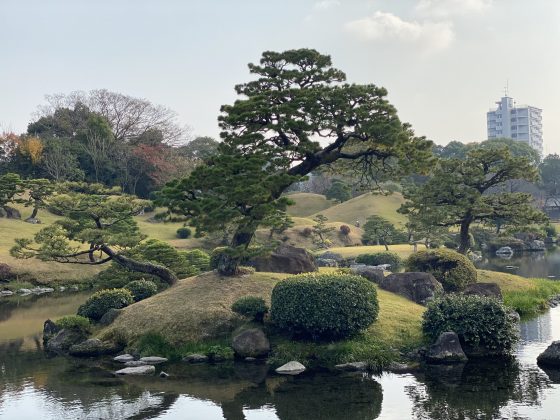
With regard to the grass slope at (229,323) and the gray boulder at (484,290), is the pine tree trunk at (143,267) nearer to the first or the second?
the grass slope at (229,323)

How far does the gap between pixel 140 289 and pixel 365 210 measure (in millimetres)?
63252

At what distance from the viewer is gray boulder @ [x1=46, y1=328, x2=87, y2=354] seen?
24.1 metres

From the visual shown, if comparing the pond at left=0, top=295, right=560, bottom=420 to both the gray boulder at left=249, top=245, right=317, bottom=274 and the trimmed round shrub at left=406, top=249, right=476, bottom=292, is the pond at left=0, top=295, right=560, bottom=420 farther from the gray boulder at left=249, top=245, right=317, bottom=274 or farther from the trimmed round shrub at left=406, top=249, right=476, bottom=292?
the gray boulder at left=249, top=245, right=317, bottom=274

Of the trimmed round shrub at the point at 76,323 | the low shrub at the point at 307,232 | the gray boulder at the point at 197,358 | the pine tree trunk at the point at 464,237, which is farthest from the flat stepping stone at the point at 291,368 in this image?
the low shrub at the point at 307,232

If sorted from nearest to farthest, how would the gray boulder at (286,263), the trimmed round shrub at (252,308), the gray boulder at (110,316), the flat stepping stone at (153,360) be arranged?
the flat stepping stone at (153,360)
the trimmed round shrub at (252,308)
the gray boulder at (110,316)
the gray boulder at (286,263)

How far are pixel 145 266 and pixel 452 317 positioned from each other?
14869mm

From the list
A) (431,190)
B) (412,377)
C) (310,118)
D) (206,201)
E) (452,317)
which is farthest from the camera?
(431,190)

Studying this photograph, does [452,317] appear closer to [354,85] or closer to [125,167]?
[354,85]

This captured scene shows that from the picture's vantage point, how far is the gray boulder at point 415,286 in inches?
1113

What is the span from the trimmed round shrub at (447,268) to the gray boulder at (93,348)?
1688 centimetres

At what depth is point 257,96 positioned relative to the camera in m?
25.3

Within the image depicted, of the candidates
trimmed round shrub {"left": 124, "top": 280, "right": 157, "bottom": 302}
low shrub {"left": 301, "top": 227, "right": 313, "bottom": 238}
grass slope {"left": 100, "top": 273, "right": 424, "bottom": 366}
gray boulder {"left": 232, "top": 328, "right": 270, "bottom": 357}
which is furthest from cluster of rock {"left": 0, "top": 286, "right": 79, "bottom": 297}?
low shrub {"left": 301, "top": 227, "right": 313, "bottom": 238}

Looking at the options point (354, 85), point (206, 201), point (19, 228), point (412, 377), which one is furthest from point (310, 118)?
point (19, 228)

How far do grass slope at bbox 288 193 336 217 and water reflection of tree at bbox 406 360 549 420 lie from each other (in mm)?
76143
